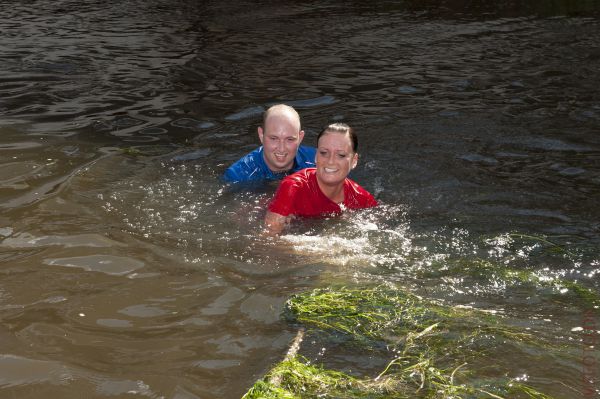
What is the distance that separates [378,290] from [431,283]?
49cm

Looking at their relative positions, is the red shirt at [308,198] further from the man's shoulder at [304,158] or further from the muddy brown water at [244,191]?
the man's shoulder at [304,158]

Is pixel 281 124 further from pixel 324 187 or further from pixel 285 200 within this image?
pixel 285 200

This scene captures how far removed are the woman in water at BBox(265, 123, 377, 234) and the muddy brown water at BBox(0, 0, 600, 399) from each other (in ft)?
0.58

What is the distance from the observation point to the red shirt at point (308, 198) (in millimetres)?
6695

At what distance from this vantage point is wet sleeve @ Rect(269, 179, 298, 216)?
6.65 m

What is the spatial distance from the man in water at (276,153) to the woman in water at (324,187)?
56 centimetres

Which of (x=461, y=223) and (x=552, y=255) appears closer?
(x=552, y=255)

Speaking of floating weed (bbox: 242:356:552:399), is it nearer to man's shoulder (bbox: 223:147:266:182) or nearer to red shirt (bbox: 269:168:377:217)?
red shirt (bbox: 269:168:377:217)

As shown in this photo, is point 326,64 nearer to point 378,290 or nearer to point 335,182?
point 335,182

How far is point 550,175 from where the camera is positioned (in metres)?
7.76

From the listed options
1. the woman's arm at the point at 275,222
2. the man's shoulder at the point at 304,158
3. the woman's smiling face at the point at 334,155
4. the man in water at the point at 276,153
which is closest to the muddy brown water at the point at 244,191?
the woman's arm at the point at 275,222

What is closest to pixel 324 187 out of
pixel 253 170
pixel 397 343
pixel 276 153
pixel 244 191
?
pixel 276 153

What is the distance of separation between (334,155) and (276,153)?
3.43ft

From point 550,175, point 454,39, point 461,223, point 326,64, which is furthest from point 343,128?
point 454,39
